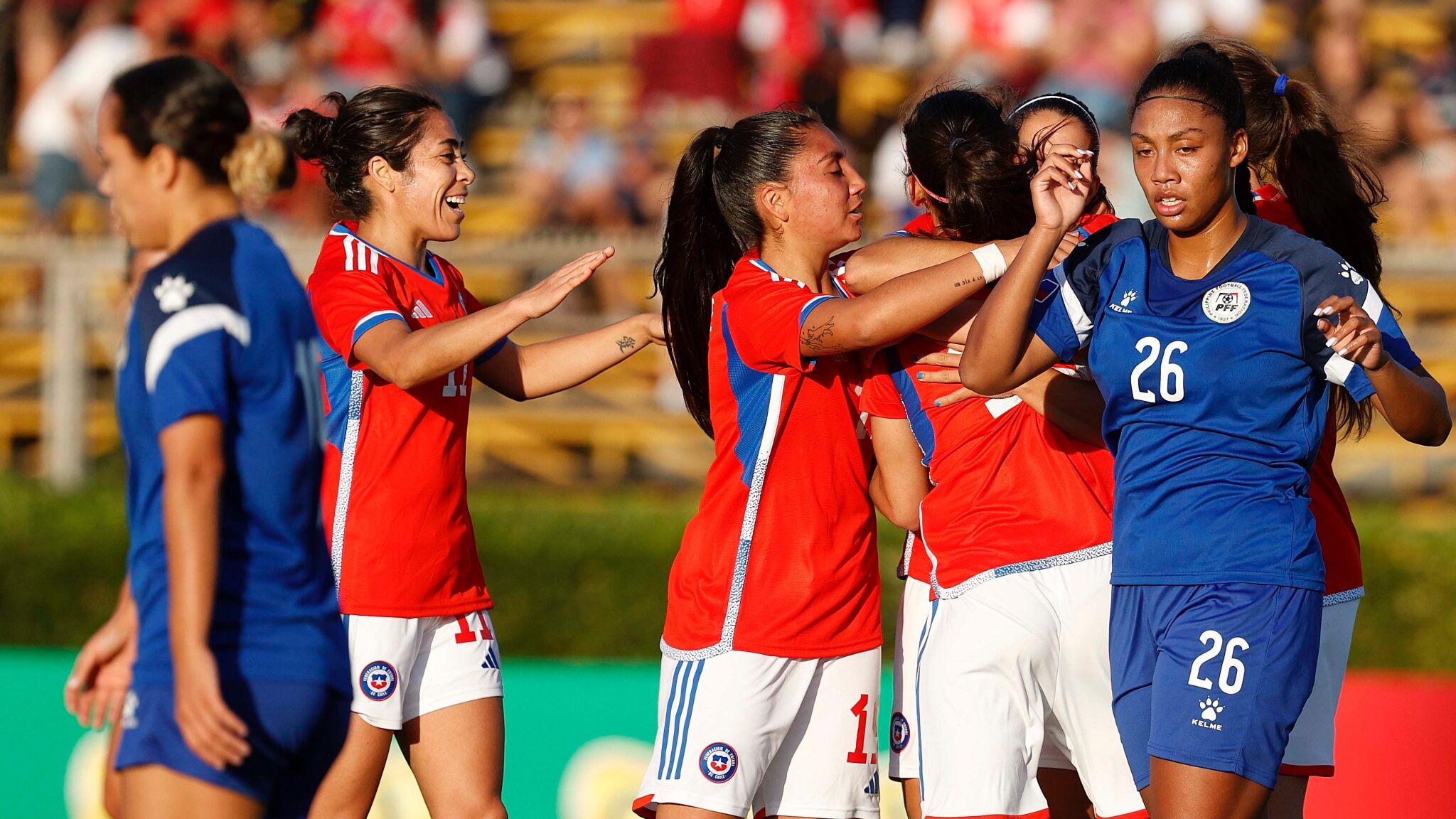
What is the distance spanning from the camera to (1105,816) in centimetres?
403

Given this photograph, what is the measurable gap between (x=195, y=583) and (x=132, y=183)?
0.80m

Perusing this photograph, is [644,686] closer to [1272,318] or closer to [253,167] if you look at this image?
[253,167]

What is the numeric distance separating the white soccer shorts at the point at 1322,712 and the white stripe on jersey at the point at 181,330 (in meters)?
2.50

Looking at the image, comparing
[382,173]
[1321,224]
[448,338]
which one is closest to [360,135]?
[382,173]

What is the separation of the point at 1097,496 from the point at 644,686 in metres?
2.78

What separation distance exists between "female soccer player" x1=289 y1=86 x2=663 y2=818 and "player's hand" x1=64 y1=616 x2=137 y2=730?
71 centimetres

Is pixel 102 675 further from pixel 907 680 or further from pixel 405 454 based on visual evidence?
pixel 907 680

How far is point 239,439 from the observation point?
10.6 feet

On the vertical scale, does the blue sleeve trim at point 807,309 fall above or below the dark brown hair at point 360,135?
below

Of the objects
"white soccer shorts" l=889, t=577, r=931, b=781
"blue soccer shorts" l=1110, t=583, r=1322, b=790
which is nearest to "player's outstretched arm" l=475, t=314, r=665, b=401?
"white soccer shorts" l=889, t=577, r=931, b=781

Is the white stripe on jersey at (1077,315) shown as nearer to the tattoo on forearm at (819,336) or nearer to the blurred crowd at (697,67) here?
the tattoo on forearm at (819,336)

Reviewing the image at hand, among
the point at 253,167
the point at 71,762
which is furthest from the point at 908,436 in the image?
the point at 71,762

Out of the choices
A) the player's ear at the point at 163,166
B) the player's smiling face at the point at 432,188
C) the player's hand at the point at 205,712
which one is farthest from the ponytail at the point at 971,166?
the player's hand at the point at 205,712

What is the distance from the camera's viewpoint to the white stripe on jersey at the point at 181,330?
3156 mm
